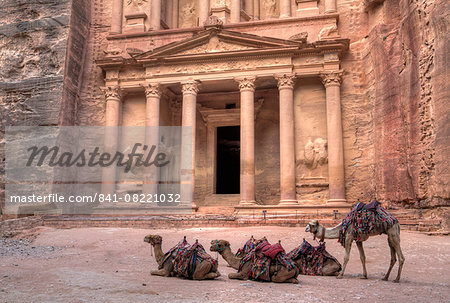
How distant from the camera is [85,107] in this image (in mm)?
21328

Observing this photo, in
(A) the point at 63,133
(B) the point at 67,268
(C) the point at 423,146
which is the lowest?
(B) the point at 67,268

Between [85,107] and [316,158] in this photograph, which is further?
[85,107]

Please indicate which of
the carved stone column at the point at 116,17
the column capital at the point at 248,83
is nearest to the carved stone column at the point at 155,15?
the carved stone column at the point at 116,17

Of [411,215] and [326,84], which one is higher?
[326,84]

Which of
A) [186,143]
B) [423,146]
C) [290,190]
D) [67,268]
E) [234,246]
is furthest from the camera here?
[186,143]

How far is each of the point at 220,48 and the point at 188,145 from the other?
4758 mm

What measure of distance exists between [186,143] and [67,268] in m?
11.6

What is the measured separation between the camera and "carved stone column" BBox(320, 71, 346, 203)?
1725 centimetres

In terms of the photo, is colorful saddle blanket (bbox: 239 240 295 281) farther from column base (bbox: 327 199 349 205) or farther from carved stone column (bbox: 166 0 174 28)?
carved stone column (bbox: 166 0 174 28)

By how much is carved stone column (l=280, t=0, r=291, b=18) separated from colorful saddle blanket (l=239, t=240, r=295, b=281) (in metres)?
16.5

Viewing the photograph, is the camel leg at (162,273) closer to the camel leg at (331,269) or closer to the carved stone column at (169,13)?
the camel leg at (331,269)

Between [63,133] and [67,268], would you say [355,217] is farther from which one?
[63,133]

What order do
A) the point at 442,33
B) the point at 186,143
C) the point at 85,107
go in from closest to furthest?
1. the point at 442,33
2. the point at 186,143
3. the point at 85,107

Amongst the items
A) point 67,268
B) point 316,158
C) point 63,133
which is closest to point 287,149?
point 316,158
